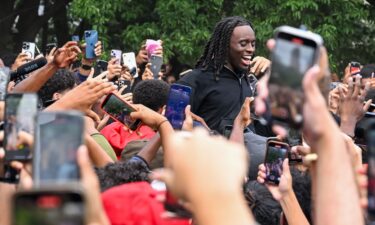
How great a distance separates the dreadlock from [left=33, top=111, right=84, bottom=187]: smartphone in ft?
12.6

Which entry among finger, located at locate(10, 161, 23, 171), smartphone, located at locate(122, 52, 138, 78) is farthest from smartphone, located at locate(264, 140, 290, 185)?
smartphone, located at locate(122, 52, 138, 78)

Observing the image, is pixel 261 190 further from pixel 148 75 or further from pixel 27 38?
pixel 27 38

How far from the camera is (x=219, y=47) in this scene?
696cm

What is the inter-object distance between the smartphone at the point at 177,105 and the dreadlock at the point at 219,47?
4.28 feet

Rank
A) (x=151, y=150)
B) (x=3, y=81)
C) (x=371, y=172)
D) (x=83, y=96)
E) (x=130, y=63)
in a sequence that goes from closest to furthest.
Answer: (x=371, y=172) < (x=83, y=96) < (x=3, y=81) < (x=151, y=150) < (x=130, y=63)

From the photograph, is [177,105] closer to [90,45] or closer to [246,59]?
[246,59]

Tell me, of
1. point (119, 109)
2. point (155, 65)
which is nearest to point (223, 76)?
point (119, 109)

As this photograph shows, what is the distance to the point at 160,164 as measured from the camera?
5.17m

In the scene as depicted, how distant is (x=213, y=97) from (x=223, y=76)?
209 millimetres

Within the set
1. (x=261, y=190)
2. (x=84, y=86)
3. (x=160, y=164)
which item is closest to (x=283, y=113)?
(x=84, y=86)

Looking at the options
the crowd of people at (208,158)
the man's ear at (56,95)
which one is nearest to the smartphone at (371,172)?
the crowd of people at (208,158)

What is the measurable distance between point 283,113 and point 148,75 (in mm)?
5855

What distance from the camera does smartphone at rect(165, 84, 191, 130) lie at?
5.41 meters

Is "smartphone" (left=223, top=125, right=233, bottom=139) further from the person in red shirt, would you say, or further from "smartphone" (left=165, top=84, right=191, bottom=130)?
the person in red shirt
